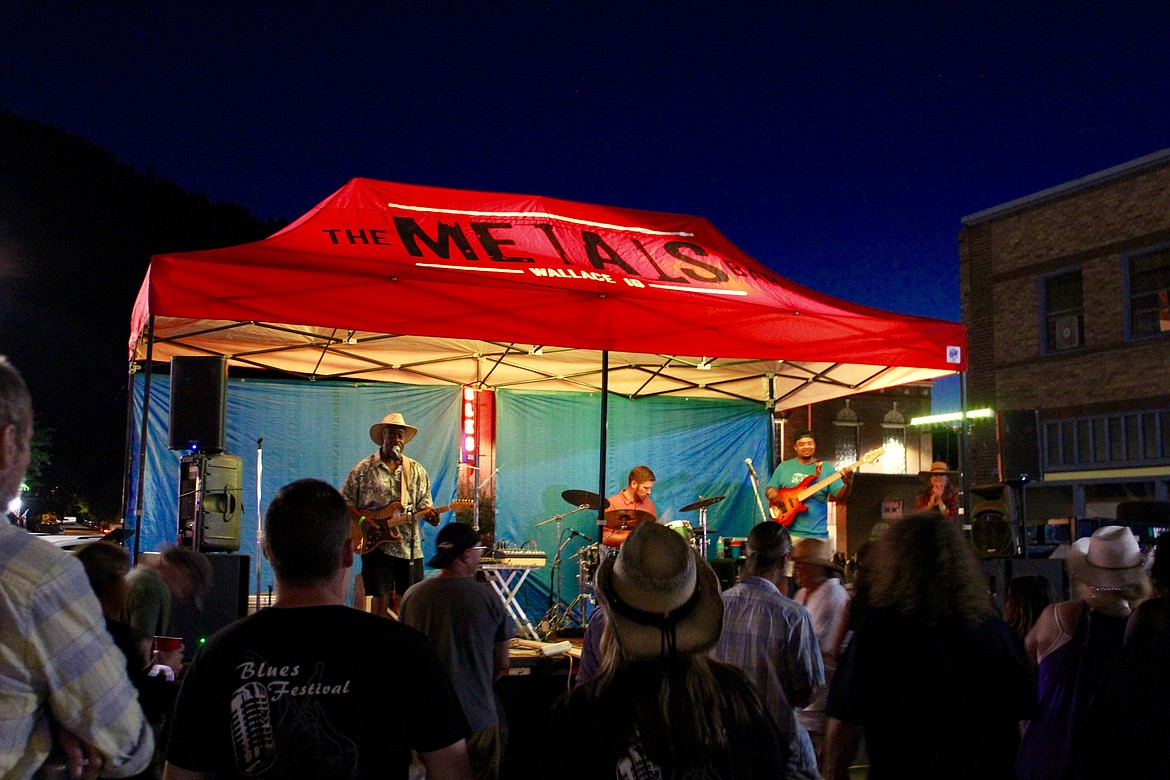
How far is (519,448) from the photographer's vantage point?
12664 millimetres

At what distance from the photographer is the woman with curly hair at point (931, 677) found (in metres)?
2.92

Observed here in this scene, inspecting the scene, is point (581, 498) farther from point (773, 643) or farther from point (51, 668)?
point (51, 668)

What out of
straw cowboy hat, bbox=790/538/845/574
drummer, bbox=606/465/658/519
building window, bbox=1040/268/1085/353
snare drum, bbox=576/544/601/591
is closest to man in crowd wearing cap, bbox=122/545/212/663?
straw cowboy hat, bbox=790/538/845/574

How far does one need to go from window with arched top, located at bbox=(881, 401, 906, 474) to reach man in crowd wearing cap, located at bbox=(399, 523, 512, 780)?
2960cm

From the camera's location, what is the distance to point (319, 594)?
7.24 feet

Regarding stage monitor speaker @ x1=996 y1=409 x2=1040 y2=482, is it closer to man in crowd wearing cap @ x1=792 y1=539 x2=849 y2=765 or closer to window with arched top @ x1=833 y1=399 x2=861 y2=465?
man in crowd wearing cap @ x1=792 y1=539 x2=849 y2=765

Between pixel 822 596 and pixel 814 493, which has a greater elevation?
pixel 814 493

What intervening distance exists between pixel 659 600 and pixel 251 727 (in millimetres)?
979

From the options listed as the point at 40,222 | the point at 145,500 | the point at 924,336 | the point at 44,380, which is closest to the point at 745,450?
the point at 924,336

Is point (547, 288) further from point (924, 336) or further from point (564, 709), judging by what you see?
point (564, 709)

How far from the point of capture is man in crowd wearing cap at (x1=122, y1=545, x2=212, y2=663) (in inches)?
200

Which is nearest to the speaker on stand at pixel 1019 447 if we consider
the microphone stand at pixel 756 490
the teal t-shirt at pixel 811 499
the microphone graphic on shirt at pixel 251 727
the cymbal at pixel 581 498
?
the teal t-shirt at pixel 811 499

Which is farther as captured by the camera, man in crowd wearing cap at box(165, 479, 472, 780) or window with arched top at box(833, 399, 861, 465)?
window with arched top at box(833, 399, 861, 465)

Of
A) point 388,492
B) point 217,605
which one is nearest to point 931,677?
point 217,605
